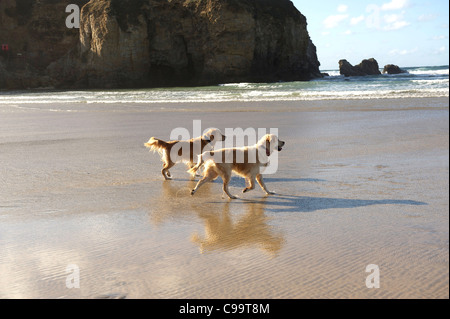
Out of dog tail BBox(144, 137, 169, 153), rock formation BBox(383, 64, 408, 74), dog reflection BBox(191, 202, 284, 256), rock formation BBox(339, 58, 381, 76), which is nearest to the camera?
dog reflection BBox(191, 202, 284, 256)

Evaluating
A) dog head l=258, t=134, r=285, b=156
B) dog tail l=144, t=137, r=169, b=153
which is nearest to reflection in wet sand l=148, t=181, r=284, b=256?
dog head l=258, t=134, r=285, b=156

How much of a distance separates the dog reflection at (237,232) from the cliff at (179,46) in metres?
44.9

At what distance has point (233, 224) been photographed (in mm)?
5375

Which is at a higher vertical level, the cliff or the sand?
the cliff

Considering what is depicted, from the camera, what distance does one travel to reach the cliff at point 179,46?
50.7 metres

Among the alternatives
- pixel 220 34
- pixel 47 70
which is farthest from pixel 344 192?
pixel 47 70

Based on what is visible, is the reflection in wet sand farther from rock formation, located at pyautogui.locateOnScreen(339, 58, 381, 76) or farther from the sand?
rock formation, located at pyautogui.locateOnScreen(339, 58, 381, 76)

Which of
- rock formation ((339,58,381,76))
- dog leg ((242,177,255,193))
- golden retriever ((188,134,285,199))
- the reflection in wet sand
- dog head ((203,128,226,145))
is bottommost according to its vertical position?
the reflection in wet sand

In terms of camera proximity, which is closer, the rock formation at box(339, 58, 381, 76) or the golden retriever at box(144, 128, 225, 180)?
the golden retriever at box(144, 128, 225, 180)

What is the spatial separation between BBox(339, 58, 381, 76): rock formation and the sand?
61.6 m

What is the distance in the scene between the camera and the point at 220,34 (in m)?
50.6

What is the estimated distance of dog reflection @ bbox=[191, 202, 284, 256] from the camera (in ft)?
15.0

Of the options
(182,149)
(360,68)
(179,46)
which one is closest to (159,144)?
(182,149)
